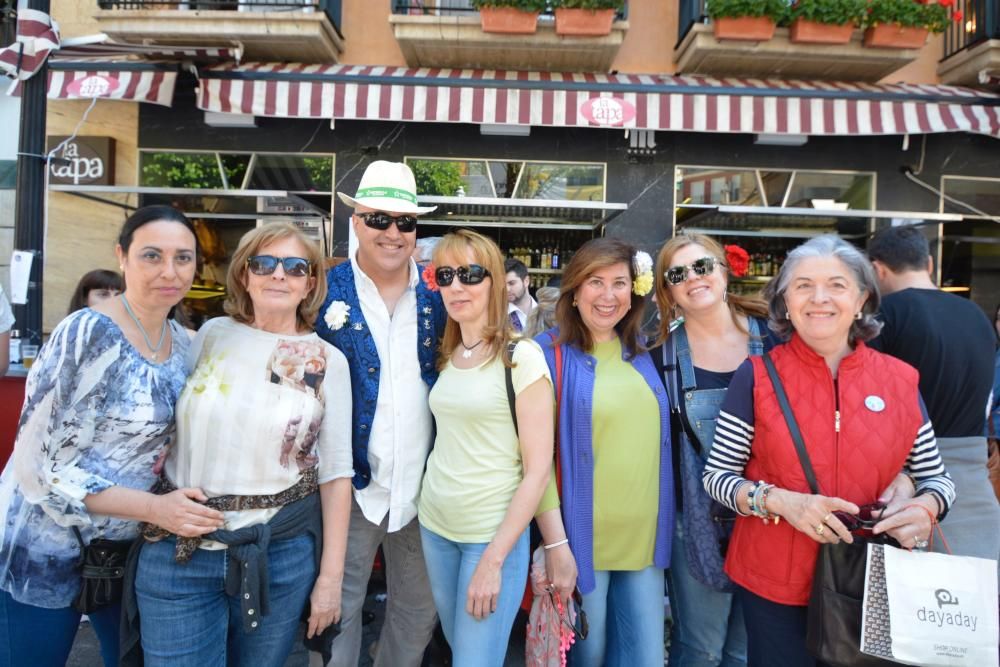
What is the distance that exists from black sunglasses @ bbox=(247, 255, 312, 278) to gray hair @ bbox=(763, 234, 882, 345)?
1.78 meters

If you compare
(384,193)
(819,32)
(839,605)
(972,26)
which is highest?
(972,26)

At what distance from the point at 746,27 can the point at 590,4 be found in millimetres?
1732

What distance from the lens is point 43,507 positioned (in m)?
1.82

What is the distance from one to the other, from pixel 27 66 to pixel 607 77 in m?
5.29

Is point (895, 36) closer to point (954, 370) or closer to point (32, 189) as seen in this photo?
point (954, 370)

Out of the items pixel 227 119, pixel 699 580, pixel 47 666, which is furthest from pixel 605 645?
pixel 227 119

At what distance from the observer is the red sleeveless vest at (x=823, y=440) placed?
189 cm

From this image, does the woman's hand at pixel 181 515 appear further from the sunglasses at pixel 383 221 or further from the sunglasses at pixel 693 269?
the sunglasses at pixel 693 269

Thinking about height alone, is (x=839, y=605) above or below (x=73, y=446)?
below

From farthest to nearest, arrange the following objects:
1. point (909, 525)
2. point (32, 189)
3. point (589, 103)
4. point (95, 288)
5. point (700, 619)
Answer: point (589, 103)
point (95, 288)
point (32, 189)
point (700, 619)
point (909, 525)

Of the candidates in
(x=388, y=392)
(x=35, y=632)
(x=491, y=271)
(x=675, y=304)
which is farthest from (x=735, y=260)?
(x=35, y=632)

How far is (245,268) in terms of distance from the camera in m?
2.19

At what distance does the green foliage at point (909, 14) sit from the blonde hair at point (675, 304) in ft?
18.3

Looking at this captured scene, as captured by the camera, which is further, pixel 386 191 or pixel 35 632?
pixel 386 191
